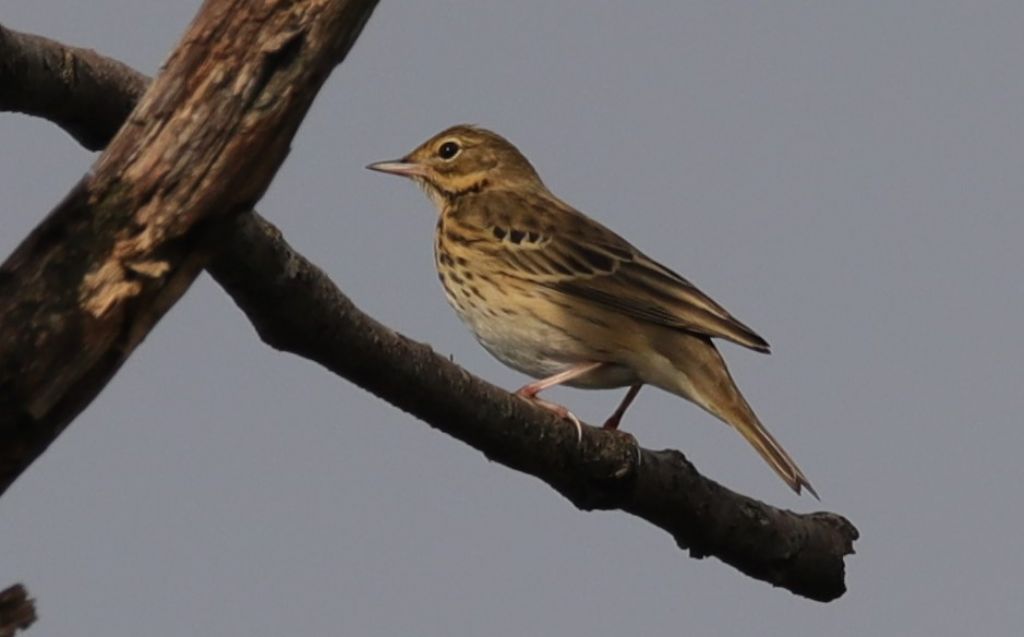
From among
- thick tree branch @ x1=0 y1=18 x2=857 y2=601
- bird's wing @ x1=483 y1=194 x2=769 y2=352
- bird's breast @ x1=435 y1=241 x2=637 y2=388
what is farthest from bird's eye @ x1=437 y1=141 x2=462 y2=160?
thick tree branch @ x1=0 y1=18 x2=857 y2=601

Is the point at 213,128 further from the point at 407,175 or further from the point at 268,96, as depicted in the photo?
the point at 407,175

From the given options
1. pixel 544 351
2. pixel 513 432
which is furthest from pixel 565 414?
pixel 544 351

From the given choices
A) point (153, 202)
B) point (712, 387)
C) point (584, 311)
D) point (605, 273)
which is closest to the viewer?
point (153, 202)

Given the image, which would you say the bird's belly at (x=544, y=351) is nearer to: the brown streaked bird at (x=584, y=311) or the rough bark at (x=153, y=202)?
the brown streaked bird at (x=584, y=311)

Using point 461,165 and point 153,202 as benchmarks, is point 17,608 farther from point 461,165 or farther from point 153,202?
point 461,165

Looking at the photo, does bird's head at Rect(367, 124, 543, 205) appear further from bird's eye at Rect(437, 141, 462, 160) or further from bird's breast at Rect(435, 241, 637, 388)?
bird's breast at Rect(435, 241, 637, 388)

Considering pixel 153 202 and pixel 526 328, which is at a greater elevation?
pixel 526 328
